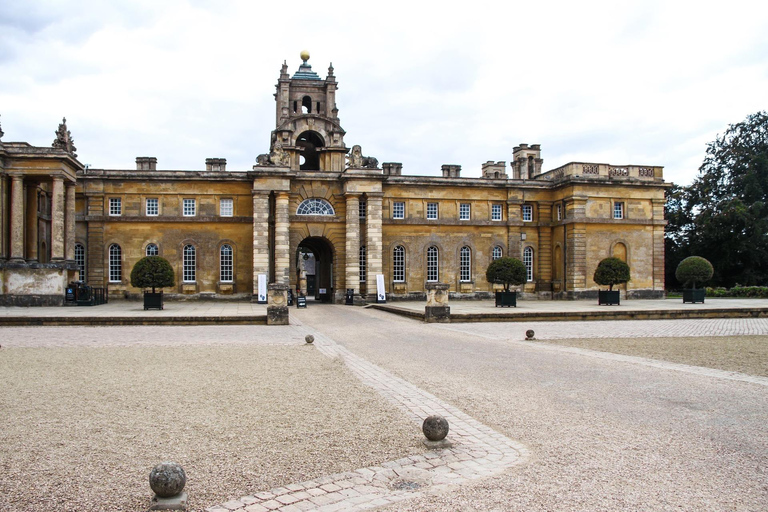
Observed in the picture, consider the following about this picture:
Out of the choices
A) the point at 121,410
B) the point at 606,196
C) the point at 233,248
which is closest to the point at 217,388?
the point at 121,410

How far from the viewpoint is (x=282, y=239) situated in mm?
34594

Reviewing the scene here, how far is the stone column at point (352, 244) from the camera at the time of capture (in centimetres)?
3550

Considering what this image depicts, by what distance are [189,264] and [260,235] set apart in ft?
16.4

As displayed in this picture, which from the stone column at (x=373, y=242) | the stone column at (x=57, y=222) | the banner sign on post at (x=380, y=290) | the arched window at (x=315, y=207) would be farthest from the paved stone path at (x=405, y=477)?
the arched window at (x=315, y=207)

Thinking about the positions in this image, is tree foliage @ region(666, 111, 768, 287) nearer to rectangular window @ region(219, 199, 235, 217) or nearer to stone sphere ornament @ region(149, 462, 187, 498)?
rectangular window @ region(219, 199, 235, 217)

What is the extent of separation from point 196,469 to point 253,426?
4.53ft

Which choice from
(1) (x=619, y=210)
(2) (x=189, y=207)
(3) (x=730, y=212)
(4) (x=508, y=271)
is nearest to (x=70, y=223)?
(2) (x=189, y=207)

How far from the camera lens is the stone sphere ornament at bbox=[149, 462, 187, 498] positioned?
4449 millimetres

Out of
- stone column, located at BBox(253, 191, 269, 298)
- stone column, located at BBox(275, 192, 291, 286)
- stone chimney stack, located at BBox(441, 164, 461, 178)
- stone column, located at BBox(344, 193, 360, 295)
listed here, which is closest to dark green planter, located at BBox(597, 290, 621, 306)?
stone column, located at BBox(344, 193, 360, 295)

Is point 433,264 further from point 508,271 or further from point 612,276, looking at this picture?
point 612,276

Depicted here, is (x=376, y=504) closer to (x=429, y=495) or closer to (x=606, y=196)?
(x=429, y=495)

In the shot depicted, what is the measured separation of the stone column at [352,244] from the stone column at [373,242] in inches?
25.3

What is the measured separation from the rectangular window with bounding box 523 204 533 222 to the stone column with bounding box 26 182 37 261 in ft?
94.7

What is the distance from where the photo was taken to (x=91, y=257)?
3512 centimetres
